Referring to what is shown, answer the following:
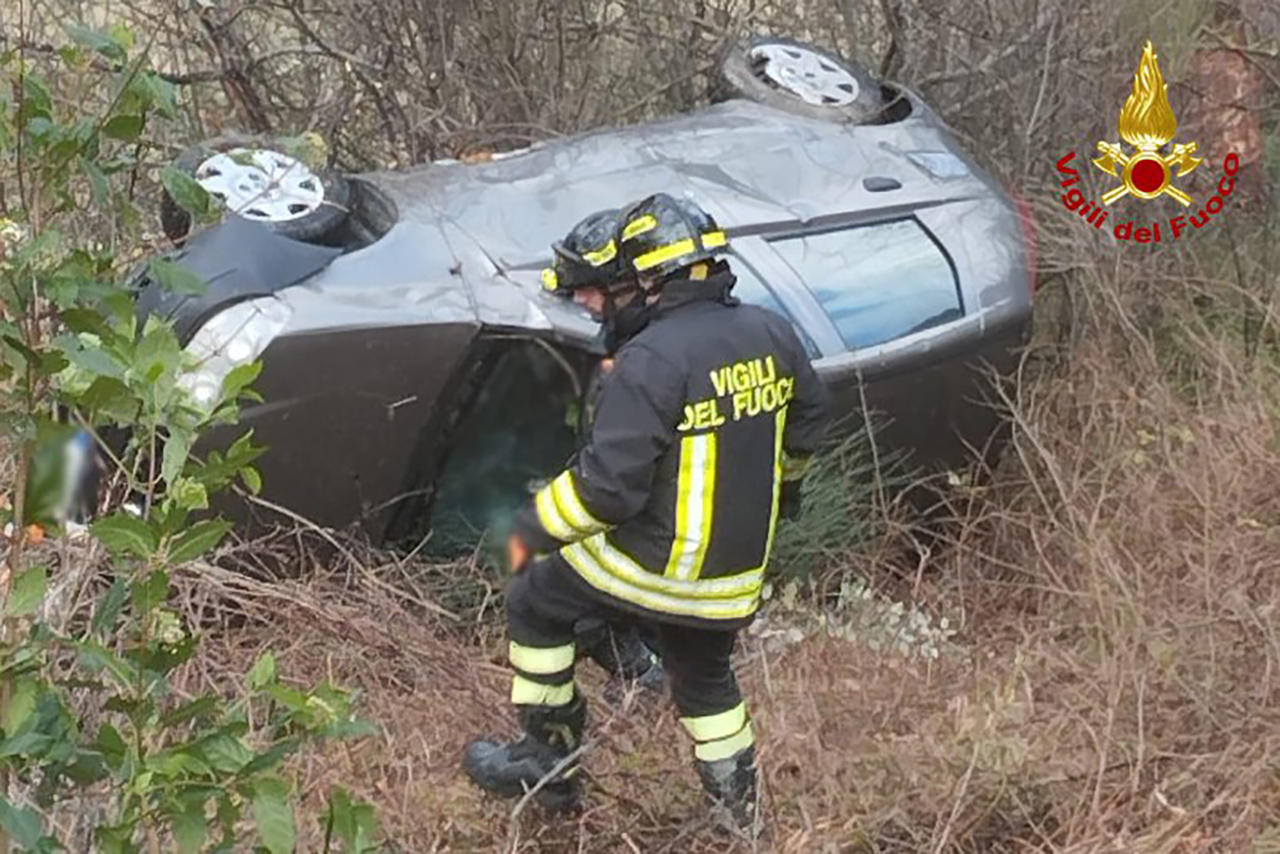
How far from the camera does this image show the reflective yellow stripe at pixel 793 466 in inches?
147

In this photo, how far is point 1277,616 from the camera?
4.03m

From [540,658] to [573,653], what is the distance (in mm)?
81

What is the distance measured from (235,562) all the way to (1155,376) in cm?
303

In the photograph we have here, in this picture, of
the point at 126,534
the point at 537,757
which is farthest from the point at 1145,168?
the point at 126,534

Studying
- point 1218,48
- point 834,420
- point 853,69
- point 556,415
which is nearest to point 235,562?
point 834,420

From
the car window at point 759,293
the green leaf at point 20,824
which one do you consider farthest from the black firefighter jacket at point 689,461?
the green leaf at point 20,824

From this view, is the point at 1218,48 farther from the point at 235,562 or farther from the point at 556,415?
the point at 556,415

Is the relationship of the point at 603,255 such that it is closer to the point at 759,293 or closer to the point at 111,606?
the point at 759,293

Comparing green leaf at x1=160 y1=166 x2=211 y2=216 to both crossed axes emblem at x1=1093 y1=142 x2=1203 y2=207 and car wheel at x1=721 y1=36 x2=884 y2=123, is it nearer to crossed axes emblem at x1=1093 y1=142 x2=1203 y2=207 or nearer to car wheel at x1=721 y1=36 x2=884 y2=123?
car wheel at x1=721 y1=36 x2=884 y2=123

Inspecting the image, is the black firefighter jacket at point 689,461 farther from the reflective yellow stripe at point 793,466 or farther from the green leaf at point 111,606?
the green leaf at point 111,606

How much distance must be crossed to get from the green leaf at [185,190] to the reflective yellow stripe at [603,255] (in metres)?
1.56

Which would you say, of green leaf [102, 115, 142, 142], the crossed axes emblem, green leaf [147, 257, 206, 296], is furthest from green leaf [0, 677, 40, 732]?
the crossed axes emblem

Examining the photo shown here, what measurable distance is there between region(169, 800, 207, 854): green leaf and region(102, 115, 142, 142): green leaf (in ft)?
2.41

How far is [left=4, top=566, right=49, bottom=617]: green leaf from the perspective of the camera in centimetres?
175
